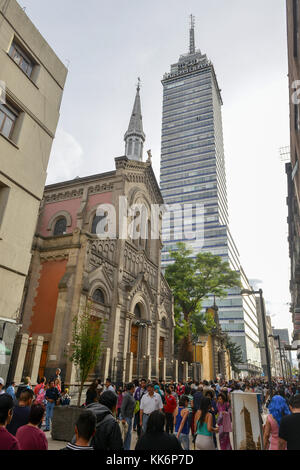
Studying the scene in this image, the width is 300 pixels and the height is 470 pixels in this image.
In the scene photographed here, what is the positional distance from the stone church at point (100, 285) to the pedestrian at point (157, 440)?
1026cm

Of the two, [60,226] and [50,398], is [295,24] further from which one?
[60,226]

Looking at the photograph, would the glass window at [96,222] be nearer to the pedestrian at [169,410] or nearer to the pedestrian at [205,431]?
the pedestrian at [169,410]

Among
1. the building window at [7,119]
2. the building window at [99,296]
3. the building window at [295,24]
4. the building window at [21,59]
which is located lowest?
the building window at [99,296]

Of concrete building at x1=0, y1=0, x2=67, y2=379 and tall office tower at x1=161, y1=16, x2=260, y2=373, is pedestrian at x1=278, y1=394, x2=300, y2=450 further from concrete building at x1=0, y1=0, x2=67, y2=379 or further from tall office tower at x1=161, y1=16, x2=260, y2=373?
tall office tower at x1=161, y1=16, x2=260, y2=373

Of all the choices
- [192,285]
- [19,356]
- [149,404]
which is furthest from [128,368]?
A: [192,285]

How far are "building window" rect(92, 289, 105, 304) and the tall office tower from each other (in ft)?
224

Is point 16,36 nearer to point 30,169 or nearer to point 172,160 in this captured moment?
point 30,169

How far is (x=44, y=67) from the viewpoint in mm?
13000

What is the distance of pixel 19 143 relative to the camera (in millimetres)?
11234

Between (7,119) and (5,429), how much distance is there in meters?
11.1

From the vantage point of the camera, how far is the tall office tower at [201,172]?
88750 millimetres

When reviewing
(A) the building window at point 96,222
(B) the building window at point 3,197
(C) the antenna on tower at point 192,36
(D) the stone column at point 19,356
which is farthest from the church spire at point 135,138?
(C) the antenna on tower at point 192,36

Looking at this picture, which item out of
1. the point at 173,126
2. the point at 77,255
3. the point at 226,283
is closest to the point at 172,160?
the point at 173,126

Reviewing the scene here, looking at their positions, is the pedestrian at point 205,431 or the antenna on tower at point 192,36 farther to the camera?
the antenna on tower at point 192,36
